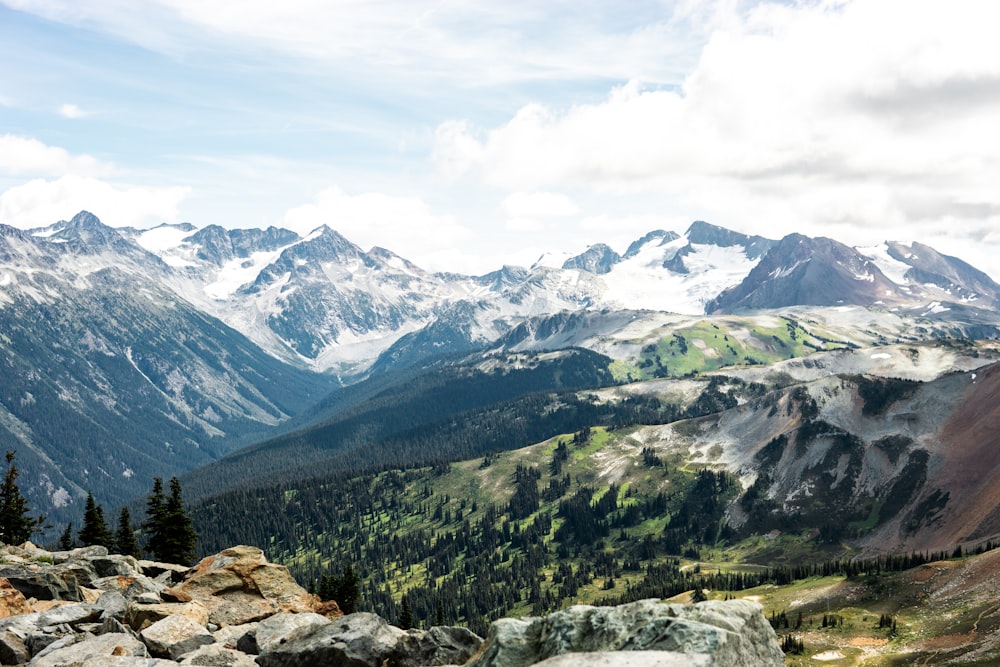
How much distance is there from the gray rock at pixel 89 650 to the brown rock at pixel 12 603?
30.5 feet

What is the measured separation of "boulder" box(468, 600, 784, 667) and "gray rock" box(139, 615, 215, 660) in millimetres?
15944

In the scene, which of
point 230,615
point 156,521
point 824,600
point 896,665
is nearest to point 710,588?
point 824,600

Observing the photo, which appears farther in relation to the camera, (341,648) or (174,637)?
(174,637)

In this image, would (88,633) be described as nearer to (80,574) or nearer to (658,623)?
(80,574)

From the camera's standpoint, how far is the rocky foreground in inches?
989

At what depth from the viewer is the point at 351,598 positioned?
4136 inches

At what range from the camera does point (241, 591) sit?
52.4 m


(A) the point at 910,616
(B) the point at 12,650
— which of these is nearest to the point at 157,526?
(B) the point at 12,650

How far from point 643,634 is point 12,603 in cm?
3688

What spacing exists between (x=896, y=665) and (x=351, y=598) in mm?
67902

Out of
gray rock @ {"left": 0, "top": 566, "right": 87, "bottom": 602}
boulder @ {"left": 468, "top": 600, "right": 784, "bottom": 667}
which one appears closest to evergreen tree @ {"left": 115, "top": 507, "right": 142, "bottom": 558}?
gray rock @ {"left": 0, "top": 566, "right": 87, "bottom": 602}

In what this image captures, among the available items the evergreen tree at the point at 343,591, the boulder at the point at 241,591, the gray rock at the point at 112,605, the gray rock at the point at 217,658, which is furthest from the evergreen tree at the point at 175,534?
the gray rock at the point at 217,658

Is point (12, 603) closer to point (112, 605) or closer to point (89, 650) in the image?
point (112, 605)

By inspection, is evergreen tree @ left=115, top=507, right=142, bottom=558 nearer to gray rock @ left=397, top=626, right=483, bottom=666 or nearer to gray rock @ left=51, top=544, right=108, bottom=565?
gray rock @ left=51, top=544, right=108, bottom=565
